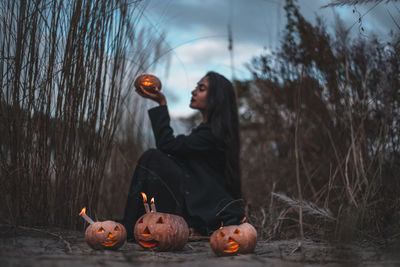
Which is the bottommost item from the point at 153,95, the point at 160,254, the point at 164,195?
the point at 160,254

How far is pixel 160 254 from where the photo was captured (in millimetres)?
1664

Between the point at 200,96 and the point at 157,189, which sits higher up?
the point at 200,96

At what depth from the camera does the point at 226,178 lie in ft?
Answer: 8.20

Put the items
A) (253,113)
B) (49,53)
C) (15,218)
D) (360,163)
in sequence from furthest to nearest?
(253,113) → (360,163) → (49,53) → (15,218)

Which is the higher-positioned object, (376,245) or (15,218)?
(15,218)

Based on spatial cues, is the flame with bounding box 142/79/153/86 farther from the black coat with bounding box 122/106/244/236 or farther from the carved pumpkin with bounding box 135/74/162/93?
the black coat with bounding box 122/106/244/236

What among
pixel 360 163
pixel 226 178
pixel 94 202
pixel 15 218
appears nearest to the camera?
pixel 15 218

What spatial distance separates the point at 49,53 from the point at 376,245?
1.62m

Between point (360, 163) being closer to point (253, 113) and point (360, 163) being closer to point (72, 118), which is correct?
point (72, 118)

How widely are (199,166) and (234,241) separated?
31.8 inches

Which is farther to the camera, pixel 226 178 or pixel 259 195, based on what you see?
pixel 259 195

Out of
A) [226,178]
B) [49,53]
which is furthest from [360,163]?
[49,53]

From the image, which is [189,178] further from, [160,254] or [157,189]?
[160,254]

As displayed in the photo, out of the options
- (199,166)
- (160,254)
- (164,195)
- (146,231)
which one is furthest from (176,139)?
(160,254)
